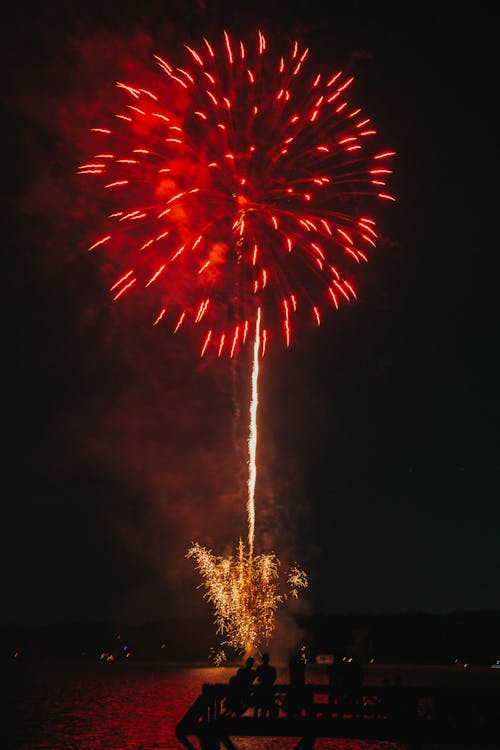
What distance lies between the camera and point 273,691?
17156mm

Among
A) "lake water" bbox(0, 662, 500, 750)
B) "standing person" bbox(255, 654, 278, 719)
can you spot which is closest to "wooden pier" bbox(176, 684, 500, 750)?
"standing person" bbox(255, 654, 278, 719)

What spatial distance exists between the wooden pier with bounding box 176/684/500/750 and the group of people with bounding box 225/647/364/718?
4 cm

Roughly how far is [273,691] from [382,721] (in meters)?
2.32

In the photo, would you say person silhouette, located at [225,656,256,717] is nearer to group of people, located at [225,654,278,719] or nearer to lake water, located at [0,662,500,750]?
group of people, located at [225,654,278,719]

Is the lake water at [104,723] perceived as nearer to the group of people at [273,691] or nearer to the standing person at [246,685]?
the group of people at [273,691]

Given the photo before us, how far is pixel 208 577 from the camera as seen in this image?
48.7 metres

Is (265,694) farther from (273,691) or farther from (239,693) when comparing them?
(239,693)

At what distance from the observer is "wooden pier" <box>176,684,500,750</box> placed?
16016mm

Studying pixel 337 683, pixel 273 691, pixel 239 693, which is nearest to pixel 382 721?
pixel 273 691

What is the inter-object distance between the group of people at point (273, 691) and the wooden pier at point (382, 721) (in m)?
0.04

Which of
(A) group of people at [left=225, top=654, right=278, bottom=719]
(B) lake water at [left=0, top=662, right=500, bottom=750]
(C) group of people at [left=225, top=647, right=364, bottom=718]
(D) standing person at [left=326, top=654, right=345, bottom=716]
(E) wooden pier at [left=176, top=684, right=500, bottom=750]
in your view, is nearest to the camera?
(E) wooden pier at [left=176, top=684, right=500, bottom=750]

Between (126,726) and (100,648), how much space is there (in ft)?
584

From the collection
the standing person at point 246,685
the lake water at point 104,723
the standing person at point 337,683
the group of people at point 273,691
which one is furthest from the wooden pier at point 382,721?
the lake water at point 104,723

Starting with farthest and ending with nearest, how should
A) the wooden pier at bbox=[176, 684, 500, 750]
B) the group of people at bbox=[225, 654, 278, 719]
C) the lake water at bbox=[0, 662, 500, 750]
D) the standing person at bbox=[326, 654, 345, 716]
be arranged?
the lake water at bbox=[0, 662, 500, 750] → the standing person at bbox=[326, 654, 345, 716] → the group of people at bbox=[225, 654, 278, 719] → the wooden pier at bbox=[176, 684, 500, 750]
